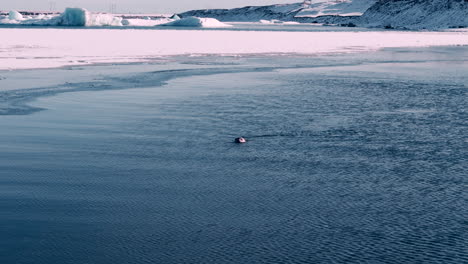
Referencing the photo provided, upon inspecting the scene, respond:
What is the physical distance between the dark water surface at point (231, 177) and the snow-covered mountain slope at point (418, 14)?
107 metres

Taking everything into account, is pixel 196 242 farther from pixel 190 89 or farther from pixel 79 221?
pixel 190 89

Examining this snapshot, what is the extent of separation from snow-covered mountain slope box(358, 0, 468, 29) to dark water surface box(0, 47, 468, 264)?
107 m

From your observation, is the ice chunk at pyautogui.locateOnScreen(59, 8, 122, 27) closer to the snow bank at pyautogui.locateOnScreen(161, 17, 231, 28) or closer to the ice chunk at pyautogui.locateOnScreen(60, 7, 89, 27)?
the ice chunk at pyautogui.locateOnScreen(60, 7, 89, 27)

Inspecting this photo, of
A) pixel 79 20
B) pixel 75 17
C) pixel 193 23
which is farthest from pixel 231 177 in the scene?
pixel 193 23

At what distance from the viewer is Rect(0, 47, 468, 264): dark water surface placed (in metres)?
5.37

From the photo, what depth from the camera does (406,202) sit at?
21.8 ft

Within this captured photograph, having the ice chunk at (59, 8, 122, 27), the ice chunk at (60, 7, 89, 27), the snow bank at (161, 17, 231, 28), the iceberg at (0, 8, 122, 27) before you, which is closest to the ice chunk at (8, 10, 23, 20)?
the iceberg at (0, 8, 122, 27)

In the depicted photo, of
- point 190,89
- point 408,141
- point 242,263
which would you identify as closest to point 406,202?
point 242,263

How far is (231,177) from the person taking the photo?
7.56 meters

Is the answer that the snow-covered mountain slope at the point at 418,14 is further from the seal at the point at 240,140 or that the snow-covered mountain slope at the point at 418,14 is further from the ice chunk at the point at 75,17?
the seal at the point at 240,140

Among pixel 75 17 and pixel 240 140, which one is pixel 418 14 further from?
pixel 240 140

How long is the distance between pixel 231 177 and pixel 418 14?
446 ft

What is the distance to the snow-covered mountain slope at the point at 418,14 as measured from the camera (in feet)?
395

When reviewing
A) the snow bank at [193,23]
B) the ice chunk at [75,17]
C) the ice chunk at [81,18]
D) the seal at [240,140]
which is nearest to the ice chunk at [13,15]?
the ice chunk at [81,18]
